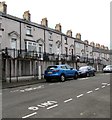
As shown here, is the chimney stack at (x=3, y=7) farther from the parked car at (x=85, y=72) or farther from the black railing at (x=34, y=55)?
the parked car at (x=85, y=72)

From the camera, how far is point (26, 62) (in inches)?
1130

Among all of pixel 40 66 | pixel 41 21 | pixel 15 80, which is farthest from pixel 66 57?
pixel 15 80

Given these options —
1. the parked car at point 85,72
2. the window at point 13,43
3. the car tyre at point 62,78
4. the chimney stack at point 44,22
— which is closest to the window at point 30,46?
the window at point 13,43

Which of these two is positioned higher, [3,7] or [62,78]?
[3,7]

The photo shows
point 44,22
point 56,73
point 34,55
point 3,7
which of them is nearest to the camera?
point 56,73

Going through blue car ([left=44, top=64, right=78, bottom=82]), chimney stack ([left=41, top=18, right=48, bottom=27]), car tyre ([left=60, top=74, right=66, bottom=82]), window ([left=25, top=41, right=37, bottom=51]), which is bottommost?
car tyre ([left=60, top=74, right=66, bottom=82])

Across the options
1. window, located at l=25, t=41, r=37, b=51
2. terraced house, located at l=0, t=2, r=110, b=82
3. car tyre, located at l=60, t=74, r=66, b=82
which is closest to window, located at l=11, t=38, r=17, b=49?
terraced house, located at l=0, t=2, r=110, b=82

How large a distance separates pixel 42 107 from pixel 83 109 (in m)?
1.68

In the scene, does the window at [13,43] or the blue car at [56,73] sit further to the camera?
the window at [13,43]

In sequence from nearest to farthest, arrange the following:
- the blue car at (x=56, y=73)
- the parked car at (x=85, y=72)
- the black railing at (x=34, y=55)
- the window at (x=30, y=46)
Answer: the blue car at (x=56, y=73)
the black railing at (x=34, y=55)
the window at (x=30, y=46)
the parked car at (x=85, y=72)

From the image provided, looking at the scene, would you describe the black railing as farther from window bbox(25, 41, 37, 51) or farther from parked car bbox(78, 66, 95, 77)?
parked car bbox(78, 66, 95, 77)

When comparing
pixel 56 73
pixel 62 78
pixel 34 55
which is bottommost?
pixel 62 78

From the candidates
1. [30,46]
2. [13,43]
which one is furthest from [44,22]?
[13,43]

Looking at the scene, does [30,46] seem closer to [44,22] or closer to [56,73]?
[44,22]
